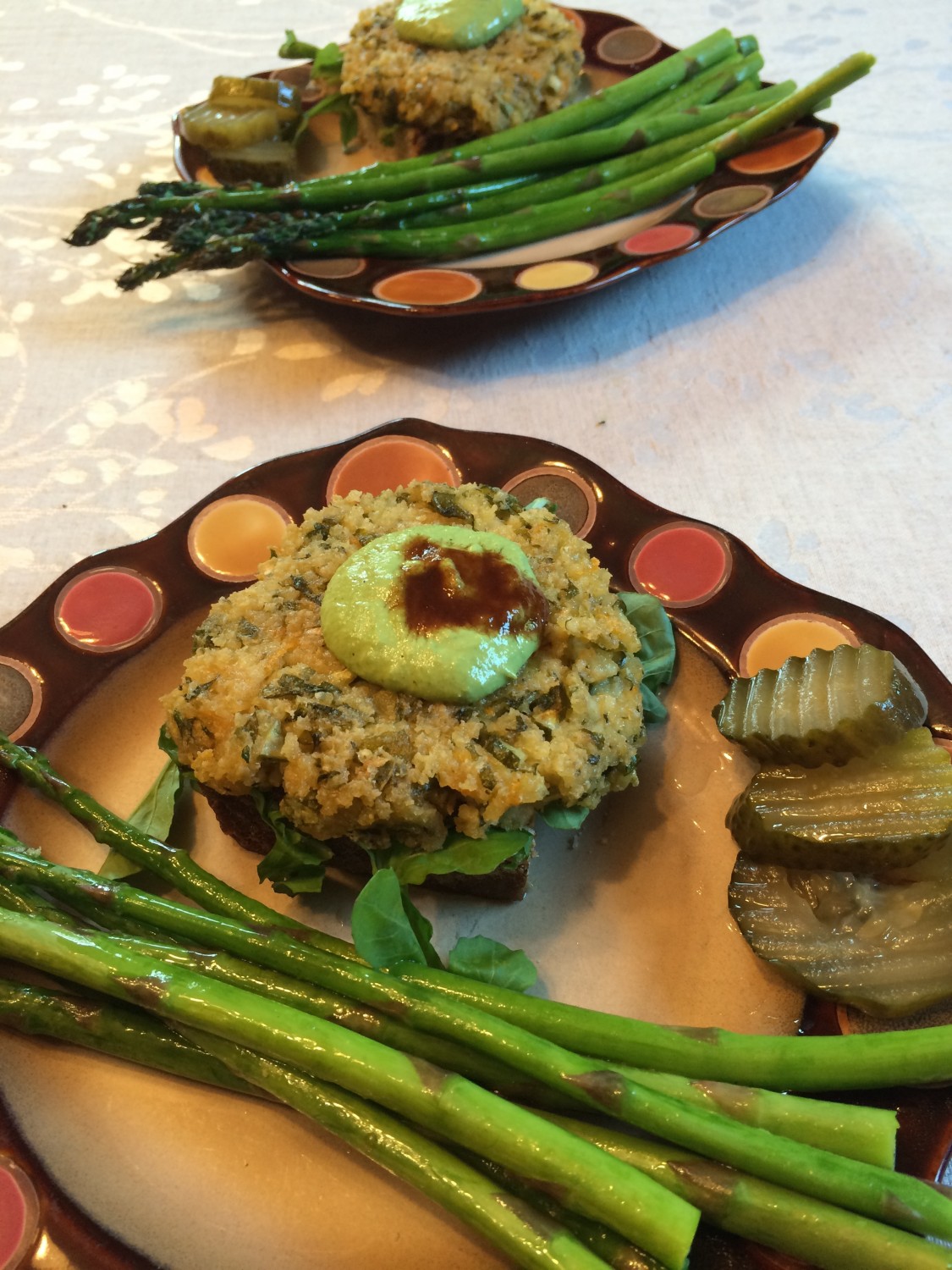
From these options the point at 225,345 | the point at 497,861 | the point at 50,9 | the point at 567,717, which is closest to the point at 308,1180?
the point at 497,861

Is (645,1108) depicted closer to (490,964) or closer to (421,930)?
(490,964)

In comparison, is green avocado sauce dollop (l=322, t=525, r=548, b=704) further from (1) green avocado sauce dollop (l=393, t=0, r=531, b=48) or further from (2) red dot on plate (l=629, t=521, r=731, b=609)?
(1) green avocado sauce dollop (l=393, t=0, r=531, b=48)

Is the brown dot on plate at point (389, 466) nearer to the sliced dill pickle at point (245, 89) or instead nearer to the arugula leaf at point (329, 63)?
the sliced dill pickle at point (245, 89)

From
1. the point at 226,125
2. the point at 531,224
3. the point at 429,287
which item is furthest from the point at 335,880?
the point at 226,125

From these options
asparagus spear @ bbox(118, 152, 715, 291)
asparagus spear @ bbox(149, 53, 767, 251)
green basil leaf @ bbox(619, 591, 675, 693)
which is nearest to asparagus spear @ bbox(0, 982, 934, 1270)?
green basil leaf @ bbox(619, 591, 675, 693)

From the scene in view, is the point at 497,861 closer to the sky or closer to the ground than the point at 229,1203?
closer to the sky

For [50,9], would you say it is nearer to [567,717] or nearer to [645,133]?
[645,133]
